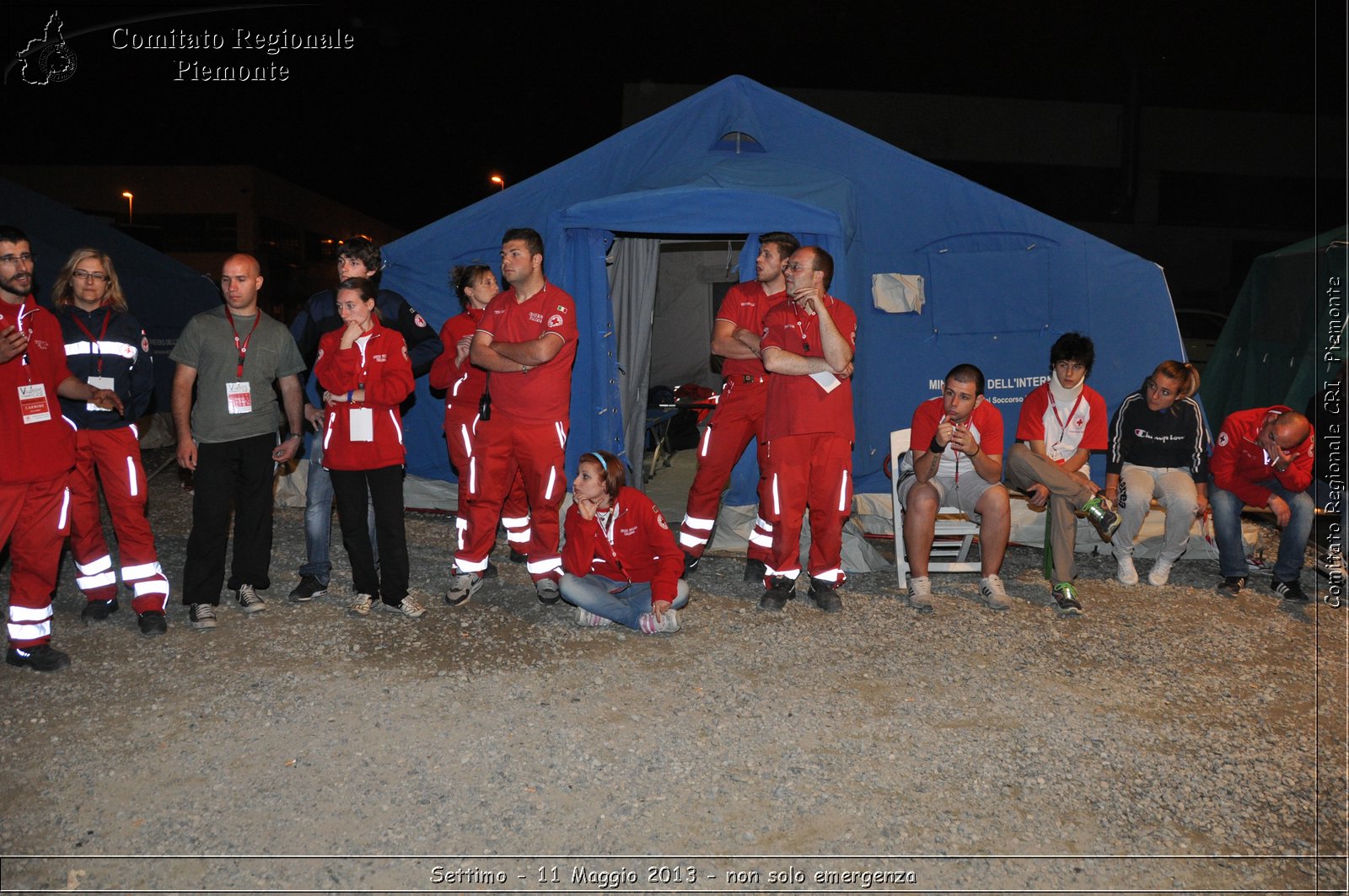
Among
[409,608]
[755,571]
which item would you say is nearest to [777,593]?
[755,571]

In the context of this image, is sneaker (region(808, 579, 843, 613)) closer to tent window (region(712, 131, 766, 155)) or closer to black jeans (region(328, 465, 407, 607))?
black jeans (region(328, 465, 407, 607))

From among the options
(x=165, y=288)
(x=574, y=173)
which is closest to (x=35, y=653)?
(x=574, y=173)

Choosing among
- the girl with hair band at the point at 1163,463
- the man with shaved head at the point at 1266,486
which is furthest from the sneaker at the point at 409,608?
the man with shaved head at the point at 1266,486

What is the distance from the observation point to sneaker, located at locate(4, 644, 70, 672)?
3.87 metres

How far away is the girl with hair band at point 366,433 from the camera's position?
439cm

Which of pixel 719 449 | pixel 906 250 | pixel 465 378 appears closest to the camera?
pixel 719 449

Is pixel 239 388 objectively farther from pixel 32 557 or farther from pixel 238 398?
pixel 32 557

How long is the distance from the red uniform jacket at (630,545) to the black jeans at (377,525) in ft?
2.76

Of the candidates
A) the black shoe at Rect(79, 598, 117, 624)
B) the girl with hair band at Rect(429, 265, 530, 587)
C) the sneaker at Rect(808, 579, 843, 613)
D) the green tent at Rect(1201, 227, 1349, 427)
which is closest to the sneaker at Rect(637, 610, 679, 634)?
the sneaker at Rect(808, 579, 843, 613)

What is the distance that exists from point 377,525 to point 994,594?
10.1ft

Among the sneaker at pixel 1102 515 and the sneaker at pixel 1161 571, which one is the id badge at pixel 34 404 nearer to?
the sneaker at pixel 1102 515

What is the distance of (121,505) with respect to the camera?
430cm

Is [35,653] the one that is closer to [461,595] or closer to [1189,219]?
[461,595]

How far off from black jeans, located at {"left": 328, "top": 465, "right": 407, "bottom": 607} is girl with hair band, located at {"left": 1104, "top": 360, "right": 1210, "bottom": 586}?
3851mm
